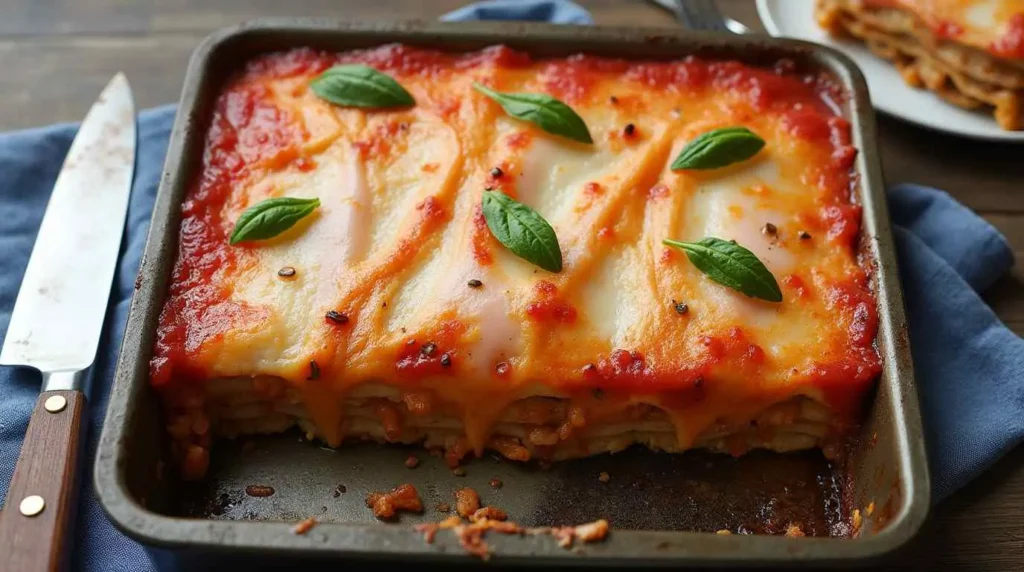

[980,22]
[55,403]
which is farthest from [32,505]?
[980,22]

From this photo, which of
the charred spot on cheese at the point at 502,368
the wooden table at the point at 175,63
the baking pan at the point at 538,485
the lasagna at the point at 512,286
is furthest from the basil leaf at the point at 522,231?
the wooden table at the point at 175,63

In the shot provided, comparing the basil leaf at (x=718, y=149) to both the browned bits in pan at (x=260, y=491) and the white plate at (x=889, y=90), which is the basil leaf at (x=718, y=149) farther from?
the browned bits in pan at (x=260, y=491)

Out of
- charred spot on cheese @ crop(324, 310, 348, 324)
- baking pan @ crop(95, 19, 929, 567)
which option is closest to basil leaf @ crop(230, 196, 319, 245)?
baking pan @ crop(95, 19, 929, 567)

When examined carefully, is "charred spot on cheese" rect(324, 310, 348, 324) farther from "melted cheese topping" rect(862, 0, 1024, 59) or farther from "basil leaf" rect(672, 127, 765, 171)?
"melted cheese topping" rect(862, 0, 1024, 59)

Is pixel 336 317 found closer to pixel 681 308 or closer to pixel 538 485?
pixel 538 485

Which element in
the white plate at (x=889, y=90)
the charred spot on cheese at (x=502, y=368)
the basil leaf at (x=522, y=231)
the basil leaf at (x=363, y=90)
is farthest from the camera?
the white plate at (x=889, y=90)

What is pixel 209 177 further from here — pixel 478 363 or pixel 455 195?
pixel 478 363
